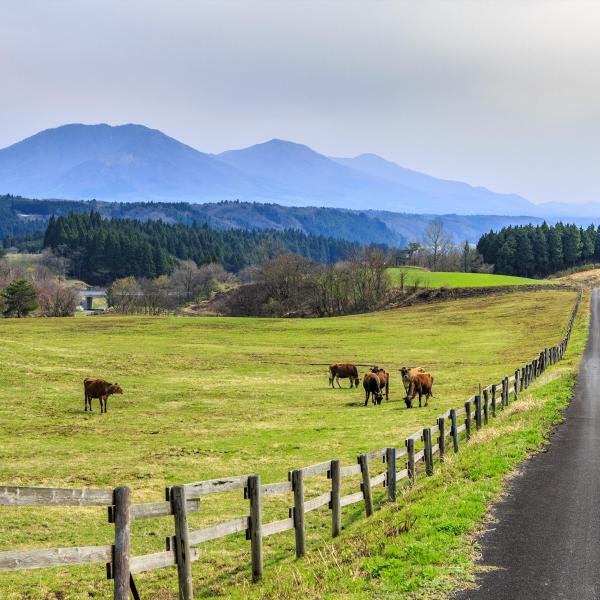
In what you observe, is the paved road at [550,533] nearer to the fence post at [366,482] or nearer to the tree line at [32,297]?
the fence post at [366,482]

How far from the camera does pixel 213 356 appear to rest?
56031mm

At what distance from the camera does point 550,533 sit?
Answer: 42.5ft

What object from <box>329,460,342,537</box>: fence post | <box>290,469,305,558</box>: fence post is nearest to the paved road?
<box>329,460,342,537</box>: fence post

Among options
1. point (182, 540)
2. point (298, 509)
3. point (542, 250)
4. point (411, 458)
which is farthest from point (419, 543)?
point (542, 250)

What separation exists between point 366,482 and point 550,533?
420 centimetres

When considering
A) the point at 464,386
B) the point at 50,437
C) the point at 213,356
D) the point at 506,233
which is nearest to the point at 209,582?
the point at 50,437

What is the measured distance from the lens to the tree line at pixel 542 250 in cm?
17588

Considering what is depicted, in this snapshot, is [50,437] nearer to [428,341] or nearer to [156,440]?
[156,440]

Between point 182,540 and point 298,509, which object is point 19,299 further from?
point 182,540

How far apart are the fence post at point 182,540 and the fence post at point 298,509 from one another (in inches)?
116

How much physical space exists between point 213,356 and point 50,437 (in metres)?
29.7

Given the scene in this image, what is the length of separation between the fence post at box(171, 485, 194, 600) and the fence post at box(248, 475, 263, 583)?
5.54 ft

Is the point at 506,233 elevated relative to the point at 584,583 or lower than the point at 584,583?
elevated

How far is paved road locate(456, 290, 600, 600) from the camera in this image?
34.2 ft
